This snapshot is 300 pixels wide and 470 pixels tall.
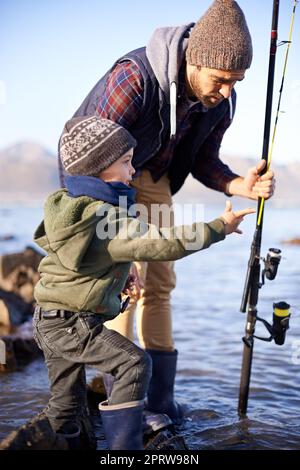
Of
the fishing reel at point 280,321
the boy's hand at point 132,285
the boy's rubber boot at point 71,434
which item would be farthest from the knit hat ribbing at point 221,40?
the boy's rubber boot at point 71,434

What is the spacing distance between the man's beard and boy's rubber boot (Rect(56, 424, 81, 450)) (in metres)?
1.82

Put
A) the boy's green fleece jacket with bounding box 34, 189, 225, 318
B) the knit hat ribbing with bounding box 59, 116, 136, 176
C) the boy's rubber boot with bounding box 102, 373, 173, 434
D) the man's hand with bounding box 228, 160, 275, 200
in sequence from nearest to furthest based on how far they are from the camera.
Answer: the boy's green fleece jacket with bounding box 34, 189, 225, 318 < the knit hat ribbing with bounding box 59, 116, 136, 176 < the man's hand with bounding box 228, 160, 275, 200 < the boy's rubber boot with bounding box 102, 373, 173, 434

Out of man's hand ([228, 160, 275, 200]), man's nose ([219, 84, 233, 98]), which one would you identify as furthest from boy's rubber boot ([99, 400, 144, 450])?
man's nose ([219, 84, 233, 98])

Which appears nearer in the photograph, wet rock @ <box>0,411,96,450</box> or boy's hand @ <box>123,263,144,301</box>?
wet rock @ <box>0,411,96,450</box>

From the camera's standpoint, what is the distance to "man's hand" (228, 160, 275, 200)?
332cm

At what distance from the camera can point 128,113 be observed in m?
3.24

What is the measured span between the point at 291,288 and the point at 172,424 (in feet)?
17.7

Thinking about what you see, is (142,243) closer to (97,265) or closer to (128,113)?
(97,265)

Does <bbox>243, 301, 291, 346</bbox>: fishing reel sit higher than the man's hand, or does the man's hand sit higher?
the man's hand

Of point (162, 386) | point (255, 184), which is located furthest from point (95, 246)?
point (162, 386)

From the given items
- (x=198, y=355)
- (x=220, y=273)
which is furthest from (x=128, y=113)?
(x=220, y=273)

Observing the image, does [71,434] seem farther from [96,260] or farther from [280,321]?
[280,321]

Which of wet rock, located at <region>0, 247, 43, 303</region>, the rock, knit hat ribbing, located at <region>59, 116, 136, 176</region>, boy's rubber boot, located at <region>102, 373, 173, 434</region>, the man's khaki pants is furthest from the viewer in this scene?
wet rock, located at <region>0, 247, 43, 303</region>

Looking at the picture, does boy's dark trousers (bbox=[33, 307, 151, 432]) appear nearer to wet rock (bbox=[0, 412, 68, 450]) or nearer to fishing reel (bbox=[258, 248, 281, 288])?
wet rock (bbox=[0, 412, 68, 450])
